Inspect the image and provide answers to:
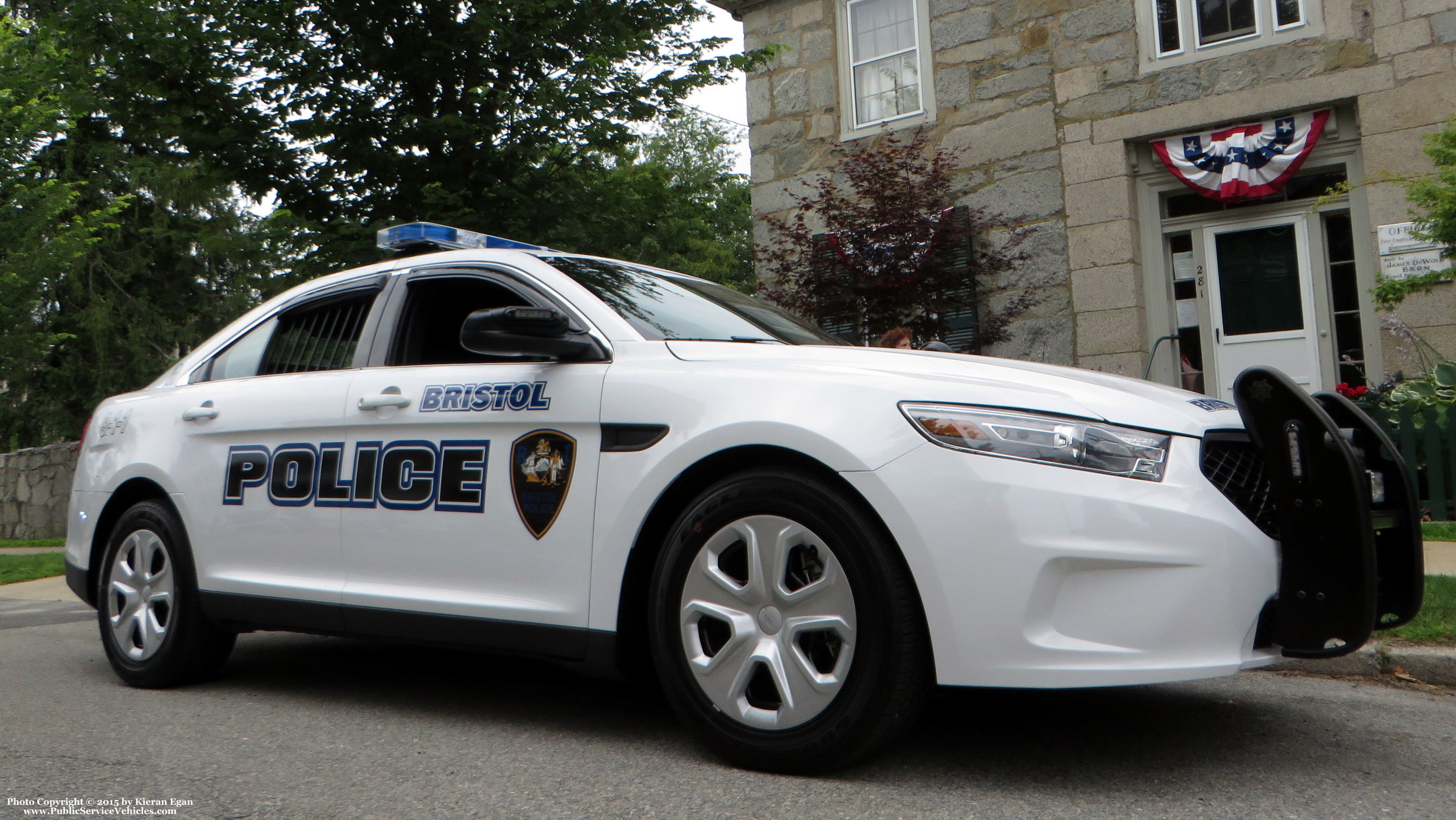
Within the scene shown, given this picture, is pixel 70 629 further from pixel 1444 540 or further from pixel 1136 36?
pixel 1136 36

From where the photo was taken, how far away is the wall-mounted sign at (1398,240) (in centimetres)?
983

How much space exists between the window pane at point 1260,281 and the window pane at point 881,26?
3.96 metres

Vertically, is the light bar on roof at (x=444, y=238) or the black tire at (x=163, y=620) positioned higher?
the light bar on roof at (x=444, y=238)

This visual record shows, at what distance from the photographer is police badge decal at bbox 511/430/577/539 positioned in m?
3.66

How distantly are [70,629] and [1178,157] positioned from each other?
31.4ft

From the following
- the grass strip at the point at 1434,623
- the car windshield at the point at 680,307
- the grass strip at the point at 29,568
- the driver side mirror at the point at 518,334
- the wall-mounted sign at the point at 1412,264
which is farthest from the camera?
the grass strip at the point at 29,568

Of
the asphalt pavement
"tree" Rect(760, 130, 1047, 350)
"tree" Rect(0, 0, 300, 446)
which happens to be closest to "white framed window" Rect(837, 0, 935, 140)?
"tree" Rect(760, 130, 1047, 350)

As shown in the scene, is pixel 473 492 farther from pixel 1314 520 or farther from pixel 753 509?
pixel 1314 520

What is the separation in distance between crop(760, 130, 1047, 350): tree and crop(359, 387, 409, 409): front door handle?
6504 millimetres

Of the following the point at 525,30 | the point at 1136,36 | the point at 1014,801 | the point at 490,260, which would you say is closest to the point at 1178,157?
the point at 1136,36

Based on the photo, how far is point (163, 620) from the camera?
485 cm

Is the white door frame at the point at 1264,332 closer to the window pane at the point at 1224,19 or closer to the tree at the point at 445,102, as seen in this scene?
the window pane at the point at 1224,19

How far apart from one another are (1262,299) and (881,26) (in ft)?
16.1

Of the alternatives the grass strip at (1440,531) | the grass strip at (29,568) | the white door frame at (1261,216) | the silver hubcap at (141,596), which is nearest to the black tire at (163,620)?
the silver hubcap at (141,596)
